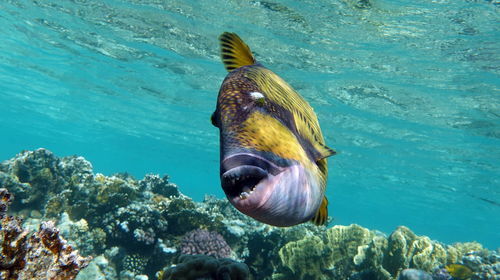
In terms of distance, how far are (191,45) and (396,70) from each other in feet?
38.1

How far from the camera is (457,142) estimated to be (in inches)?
964

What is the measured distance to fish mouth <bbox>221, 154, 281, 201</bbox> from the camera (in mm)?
902

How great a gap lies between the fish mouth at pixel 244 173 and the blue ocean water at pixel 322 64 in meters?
13.3

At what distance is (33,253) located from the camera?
245 centimetres

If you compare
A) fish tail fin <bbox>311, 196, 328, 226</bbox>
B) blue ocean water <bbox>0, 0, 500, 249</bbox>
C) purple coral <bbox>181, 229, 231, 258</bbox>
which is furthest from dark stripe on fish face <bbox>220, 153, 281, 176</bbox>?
blue ocean water <bbox>0, 0, 500, 249</bbox>

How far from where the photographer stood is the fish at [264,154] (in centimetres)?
91

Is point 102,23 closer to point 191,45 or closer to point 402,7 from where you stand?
point 191,45

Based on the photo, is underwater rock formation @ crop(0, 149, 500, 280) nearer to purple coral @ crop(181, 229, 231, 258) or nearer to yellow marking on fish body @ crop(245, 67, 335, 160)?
purple coral @ crop(181, 229, 231, 258)

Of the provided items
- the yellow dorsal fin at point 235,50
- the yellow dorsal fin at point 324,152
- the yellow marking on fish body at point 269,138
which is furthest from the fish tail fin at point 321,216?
the yellow dorsal fin at point 235,50

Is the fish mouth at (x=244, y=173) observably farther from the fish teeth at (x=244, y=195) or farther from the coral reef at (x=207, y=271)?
the coral reef at (x=207, y=271)

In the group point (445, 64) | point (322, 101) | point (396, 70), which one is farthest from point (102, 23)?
point (445, 64)

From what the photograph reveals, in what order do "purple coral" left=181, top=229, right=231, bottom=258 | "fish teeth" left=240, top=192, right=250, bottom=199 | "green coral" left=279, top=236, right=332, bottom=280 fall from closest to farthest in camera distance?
1. "fish teeth" left=240, top=192, right=250, bottom=199
2. "green coral" left=279, top=236, right=332, bottom=280
3. "purple coral" left=181, top=229, right=231, bottom=258

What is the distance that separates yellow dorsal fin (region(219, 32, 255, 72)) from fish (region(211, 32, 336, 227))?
0.41 meters

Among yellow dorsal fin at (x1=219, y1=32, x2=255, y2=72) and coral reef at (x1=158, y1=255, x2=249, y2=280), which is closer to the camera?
yellow dorsal fin at (x1=219, y1=32, x2=255, y2=72)
